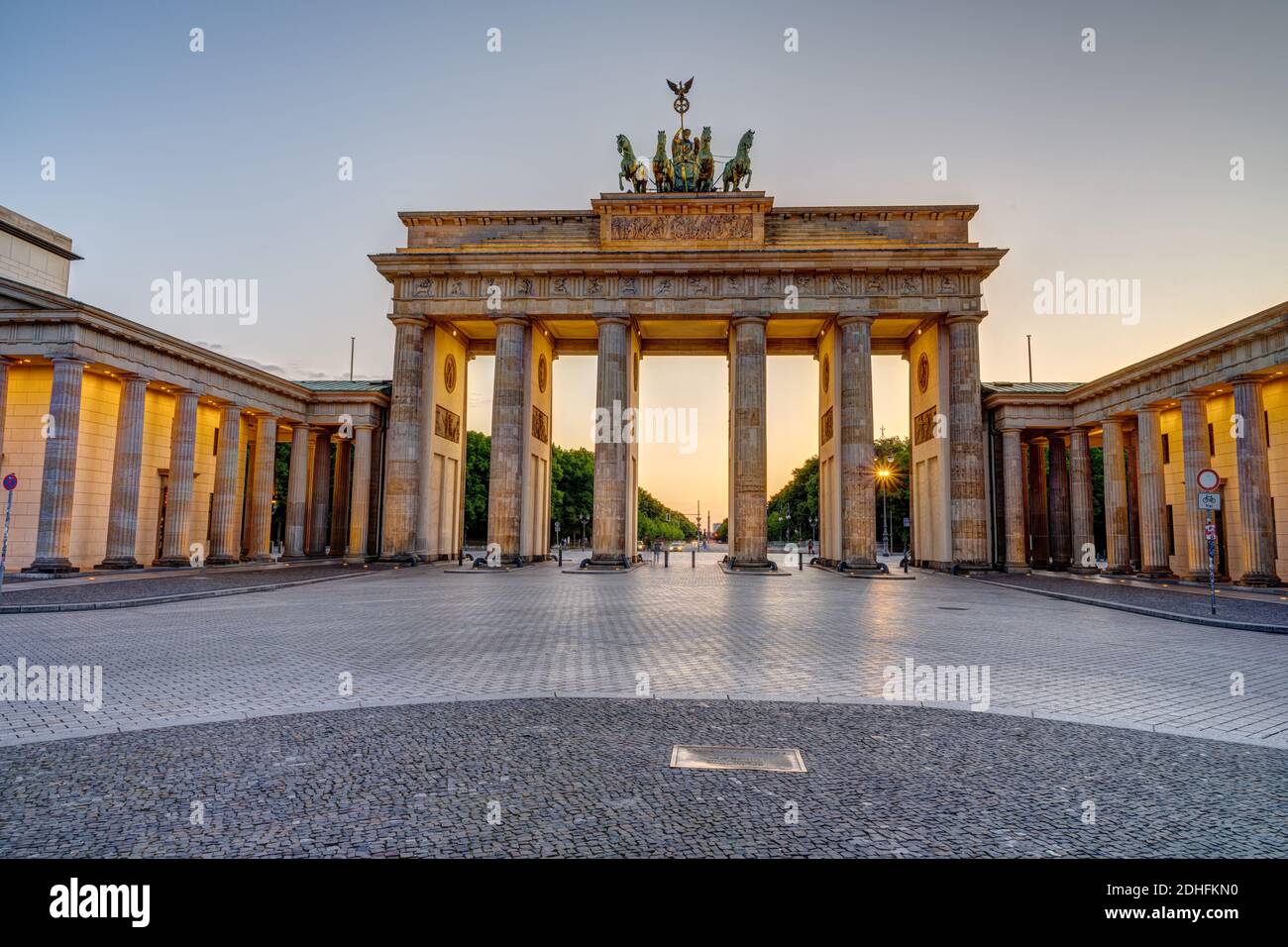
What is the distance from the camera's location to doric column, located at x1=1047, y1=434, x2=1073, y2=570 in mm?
40812

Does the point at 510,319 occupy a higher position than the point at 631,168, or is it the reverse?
the point at 631,168

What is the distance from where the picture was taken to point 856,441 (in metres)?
34.6

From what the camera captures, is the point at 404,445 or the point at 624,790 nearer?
the point at 624,790

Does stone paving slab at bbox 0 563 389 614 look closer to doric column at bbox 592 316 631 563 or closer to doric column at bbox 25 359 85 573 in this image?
doric column at bbox 25 359 85 573

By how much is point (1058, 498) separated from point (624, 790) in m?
44.9

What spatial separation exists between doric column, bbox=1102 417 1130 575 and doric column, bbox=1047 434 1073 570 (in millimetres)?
5784

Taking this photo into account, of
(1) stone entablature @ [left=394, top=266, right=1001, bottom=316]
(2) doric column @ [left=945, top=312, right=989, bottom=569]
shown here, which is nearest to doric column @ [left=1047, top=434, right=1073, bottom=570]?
(2) doric column @ [left=945, top=312, right=989, bottom=569]

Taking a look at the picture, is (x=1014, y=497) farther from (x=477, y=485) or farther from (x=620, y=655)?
(x=477, y=485)

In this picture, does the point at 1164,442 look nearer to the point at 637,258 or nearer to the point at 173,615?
the point at 637,258

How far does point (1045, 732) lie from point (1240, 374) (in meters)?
27.3

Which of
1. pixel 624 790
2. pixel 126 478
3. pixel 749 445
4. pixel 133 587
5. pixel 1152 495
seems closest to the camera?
pixel 624 790

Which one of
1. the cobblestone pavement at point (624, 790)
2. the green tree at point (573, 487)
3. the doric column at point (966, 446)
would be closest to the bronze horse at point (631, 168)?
the doric column at point (966, 446)

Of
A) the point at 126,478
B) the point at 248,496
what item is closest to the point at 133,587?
the point at 126,478
